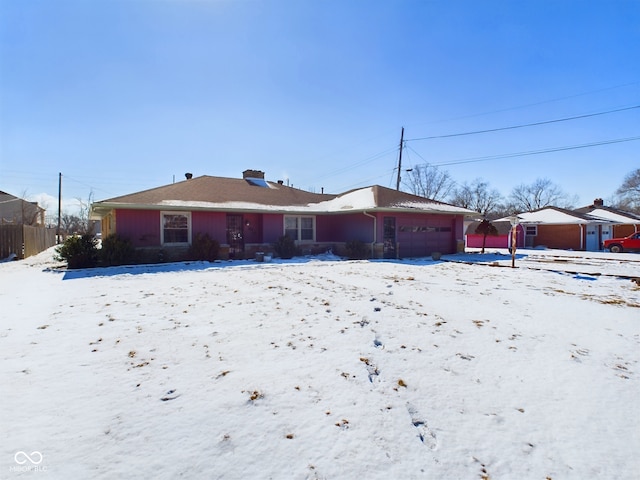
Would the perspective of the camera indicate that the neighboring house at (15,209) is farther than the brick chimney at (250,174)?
Yes

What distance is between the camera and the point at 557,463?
2.56m

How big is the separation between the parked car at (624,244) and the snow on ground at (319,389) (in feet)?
61.0

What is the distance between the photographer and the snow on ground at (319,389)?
253 cm

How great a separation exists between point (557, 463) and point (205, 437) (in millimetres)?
2619

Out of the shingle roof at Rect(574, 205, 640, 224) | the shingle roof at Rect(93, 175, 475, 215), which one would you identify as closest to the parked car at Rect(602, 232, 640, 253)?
the shingle roof at Rect(574, 205, 640, 224)

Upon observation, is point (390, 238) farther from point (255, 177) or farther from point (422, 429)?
point (422, 429)

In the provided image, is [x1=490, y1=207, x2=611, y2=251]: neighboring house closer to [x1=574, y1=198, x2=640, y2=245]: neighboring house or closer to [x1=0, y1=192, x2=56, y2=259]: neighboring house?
[x1=574, y1=198, x2=640, y2=245]: neighboring house

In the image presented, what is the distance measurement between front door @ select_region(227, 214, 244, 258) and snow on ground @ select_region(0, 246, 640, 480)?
30.8 feet

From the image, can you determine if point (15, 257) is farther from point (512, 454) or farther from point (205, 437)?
point (512, 454)

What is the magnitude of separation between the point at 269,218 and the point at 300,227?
1.81 metres

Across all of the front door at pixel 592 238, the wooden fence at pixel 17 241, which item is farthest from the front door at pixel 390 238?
the wooden fence at pixel 17 241

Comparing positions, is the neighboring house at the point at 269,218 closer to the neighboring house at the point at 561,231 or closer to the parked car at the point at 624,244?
the neighboring house at the point at 561,231

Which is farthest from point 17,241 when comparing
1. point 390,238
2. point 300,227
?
point 390,238

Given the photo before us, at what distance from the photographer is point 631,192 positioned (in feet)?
175
